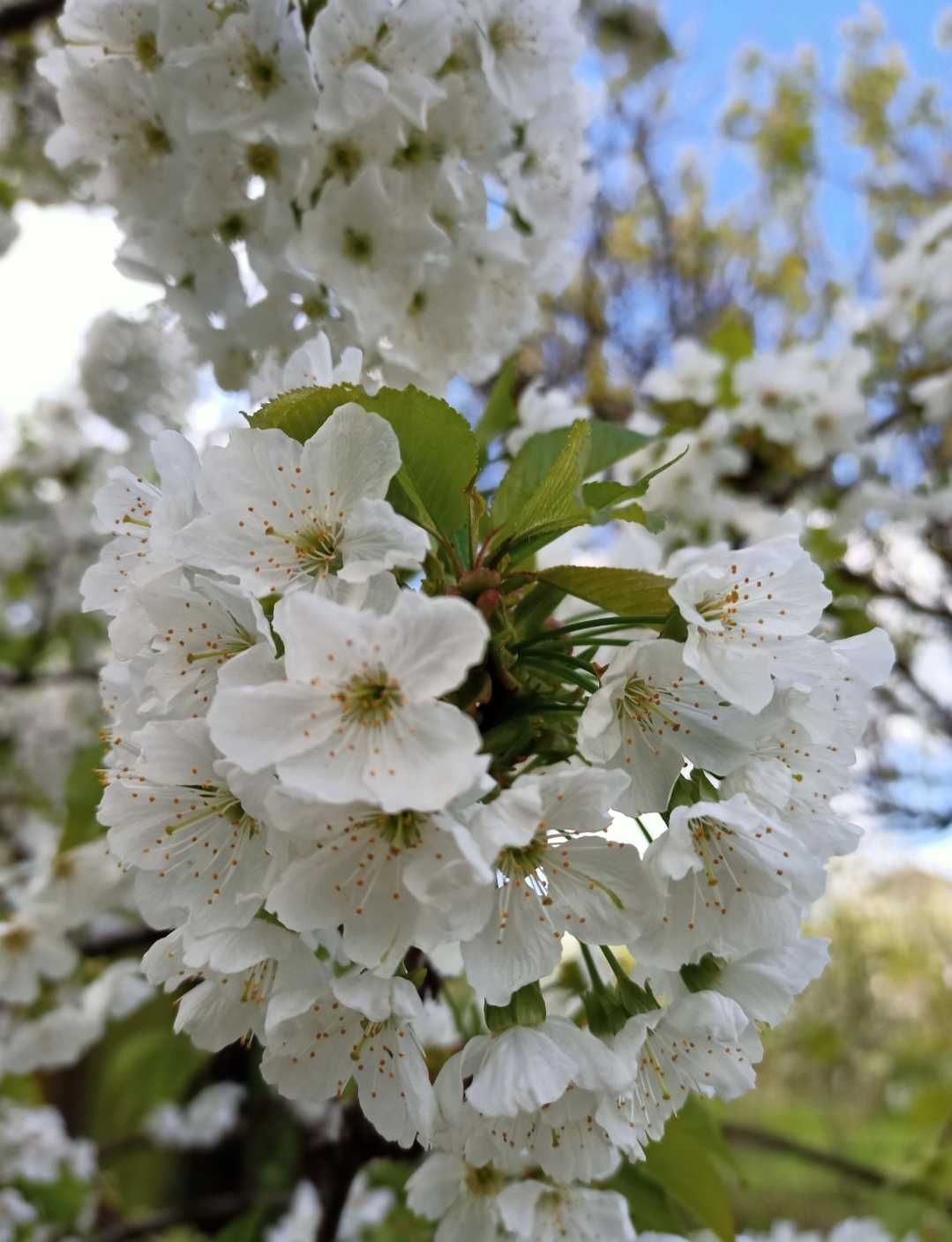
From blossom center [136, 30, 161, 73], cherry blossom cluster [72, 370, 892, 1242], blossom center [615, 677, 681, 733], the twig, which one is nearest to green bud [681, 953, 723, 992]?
cherry blossom cluster [72, 370, 892, 1242]

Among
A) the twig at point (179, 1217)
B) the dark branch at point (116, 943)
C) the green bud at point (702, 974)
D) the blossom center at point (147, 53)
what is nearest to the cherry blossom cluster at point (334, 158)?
the blossom center at point (147, 53)

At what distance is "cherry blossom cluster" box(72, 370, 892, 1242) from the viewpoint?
26.1 inches

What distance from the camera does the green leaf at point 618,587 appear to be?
2.51 feet

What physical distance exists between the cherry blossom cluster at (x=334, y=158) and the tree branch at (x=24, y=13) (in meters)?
0.77

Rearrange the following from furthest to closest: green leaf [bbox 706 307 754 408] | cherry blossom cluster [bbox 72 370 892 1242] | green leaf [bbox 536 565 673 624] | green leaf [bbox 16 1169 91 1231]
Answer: green leaf [bbox 16 1169 91 1231] < green leaf [bbox 706 307 754 408] < green leaf [bbox 536 565 673 624] < cherry blossom cluster [bbox 72 370 892 1242]

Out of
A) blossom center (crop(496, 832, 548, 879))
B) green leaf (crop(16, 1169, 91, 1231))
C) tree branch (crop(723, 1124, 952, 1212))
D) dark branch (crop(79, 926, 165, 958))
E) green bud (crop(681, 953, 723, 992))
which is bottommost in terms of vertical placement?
green leaf (crop(16, 1169, 91, 1231))

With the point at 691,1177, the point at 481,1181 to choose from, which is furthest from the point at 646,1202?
the point at 481,1181

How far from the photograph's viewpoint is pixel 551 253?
4.83 feet

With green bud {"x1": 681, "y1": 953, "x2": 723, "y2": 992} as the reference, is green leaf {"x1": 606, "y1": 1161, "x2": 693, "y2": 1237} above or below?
below

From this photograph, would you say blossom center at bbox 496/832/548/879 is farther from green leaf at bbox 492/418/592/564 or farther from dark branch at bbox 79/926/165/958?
dark branch at bbox 79/926/165/958

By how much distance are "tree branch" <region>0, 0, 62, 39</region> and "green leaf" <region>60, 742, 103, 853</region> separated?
1.44 meters

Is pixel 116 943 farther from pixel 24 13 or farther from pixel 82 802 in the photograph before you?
pixel 24 13

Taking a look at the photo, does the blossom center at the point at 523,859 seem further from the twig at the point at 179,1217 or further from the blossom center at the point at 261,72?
the twig at the point at 179,1217

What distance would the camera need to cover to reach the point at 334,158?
4.07ft
